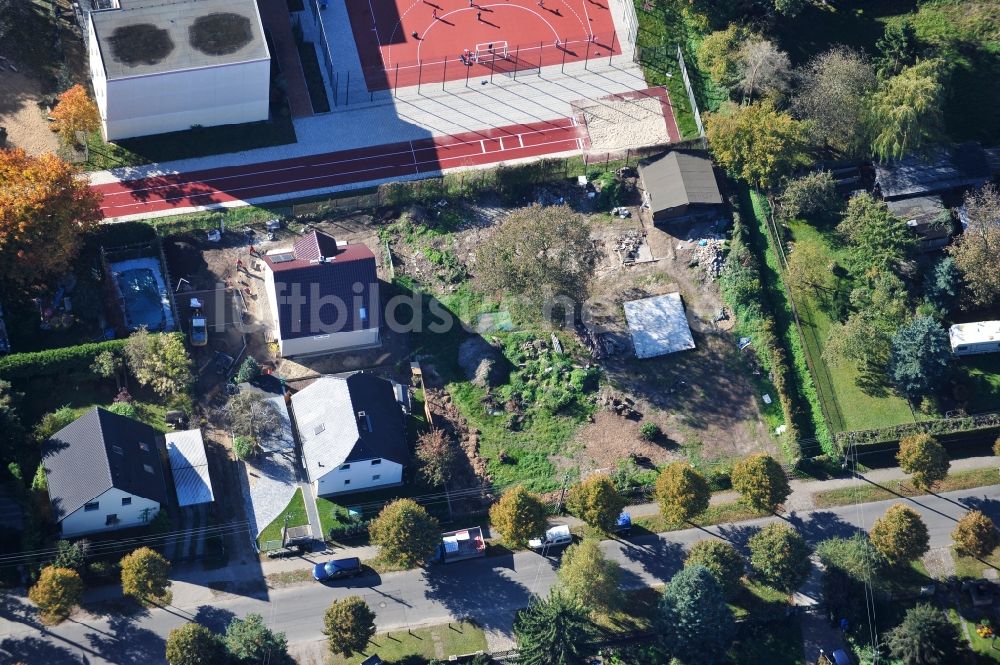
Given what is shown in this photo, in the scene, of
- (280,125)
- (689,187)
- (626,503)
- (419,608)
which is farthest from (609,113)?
(419,608)

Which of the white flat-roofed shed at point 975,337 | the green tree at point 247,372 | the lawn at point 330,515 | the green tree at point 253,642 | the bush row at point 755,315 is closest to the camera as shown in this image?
the green tree at point 253,642

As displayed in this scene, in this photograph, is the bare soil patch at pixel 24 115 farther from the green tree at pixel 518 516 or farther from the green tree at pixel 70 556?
the green tree at pixel 518 516

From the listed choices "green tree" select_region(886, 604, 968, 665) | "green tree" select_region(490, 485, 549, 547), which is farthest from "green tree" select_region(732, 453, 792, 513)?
"green tree" select_region(490, 485, 549, 547)

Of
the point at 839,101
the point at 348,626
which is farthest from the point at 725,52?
the point at 348,626

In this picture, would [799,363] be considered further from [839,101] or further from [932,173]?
[839,101]

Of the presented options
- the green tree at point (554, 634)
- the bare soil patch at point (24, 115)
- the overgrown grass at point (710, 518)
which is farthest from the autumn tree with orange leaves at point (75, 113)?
the overgrown grass at point (710, 518)

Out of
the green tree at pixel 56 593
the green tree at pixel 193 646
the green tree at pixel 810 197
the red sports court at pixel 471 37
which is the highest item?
the red sports court at pixel 471 37
